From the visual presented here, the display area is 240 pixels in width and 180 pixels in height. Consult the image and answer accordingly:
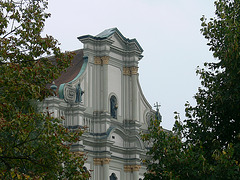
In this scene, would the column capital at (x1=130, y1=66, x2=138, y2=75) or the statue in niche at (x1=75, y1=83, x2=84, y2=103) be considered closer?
the statue in niche at (x1=75, y1=83, x2=84, y2=103)

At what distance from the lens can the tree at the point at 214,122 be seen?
64.0ft

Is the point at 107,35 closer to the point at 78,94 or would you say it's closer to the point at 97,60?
the point at 97,60

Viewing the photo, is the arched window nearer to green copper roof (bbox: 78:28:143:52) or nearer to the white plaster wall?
the white plaster wall

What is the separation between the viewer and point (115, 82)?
1982 inches

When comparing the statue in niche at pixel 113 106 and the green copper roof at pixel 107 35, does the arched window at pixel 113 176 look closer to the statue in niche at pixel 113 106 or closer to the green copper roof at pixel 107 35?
the statue in niche at pixel 113 106

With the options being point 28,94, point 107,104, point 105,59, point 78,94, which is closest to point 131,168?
point 107,104

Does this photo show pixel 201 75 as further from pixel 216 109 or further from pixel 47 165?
pixel 47 165

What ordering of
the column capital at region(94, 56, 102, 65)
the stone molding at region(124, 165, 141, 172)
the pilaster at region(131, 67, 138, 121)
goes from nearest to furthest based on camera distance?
the column capital at region(94, 56, 102, 65)
the stone molding at region(124, 165, 141, 172)
the pilaster at region(131, 67, 138, 121)

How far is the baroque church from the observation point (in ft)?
149

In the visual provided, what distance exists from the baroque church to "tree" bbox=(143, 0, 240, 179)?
76.3ft

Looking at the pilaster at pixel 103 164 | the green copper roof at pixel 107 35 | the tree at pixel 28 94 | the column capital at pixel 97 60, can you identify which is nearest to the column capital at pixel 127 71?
the green copper roof at pixel 107 35

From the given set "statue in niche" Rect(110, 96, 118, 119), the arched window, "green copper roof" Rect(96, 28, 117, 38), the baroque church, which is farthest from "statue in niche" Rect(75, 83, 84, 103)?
the arched window

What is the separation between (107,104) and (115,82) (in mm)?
2970

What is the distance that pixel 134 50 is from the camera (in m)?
51.2
